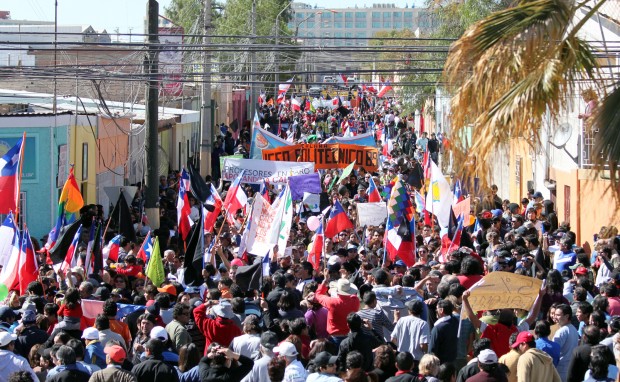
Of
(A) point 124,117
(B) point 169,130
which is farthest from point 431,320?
(B) point 169,130

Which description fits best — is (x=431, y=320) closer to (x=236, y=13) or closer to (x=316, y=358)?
(x=316, y=358)

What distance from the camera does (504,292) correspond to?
11.1 m

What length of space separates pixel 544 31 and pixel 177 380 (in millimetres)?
4113

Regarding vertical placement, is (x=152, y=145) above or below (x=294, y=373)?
above

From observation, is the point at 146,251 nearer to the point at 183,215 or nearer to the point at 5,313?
the point at 183,215

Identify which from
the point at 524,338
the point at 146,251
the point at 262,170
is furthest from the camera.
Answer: the point at 262,170

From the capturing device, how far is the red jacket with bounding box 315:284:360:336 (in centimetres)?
1128

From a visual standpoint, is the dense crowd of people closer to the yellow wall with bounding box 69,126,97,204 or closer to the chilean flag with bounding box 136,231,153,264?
the chilean flag with bounding box 136,231,153,264

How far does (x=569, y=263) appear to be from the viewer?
15.1 meters

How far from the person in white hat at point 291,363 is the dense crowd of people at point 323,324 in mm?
13

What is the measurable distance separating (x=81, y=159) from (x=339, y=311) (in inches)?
613

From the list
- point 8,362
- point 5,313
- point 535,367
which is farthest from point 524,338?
point 5,313

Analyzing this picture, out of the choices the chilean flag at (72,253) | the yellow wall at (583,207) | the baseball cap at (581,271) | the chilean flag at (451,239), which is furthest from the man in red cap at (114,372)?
the yellow wall at (583,207)

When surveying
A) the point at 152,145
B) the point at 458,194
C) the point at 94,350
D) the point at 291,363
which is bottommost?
the point at 94,350
